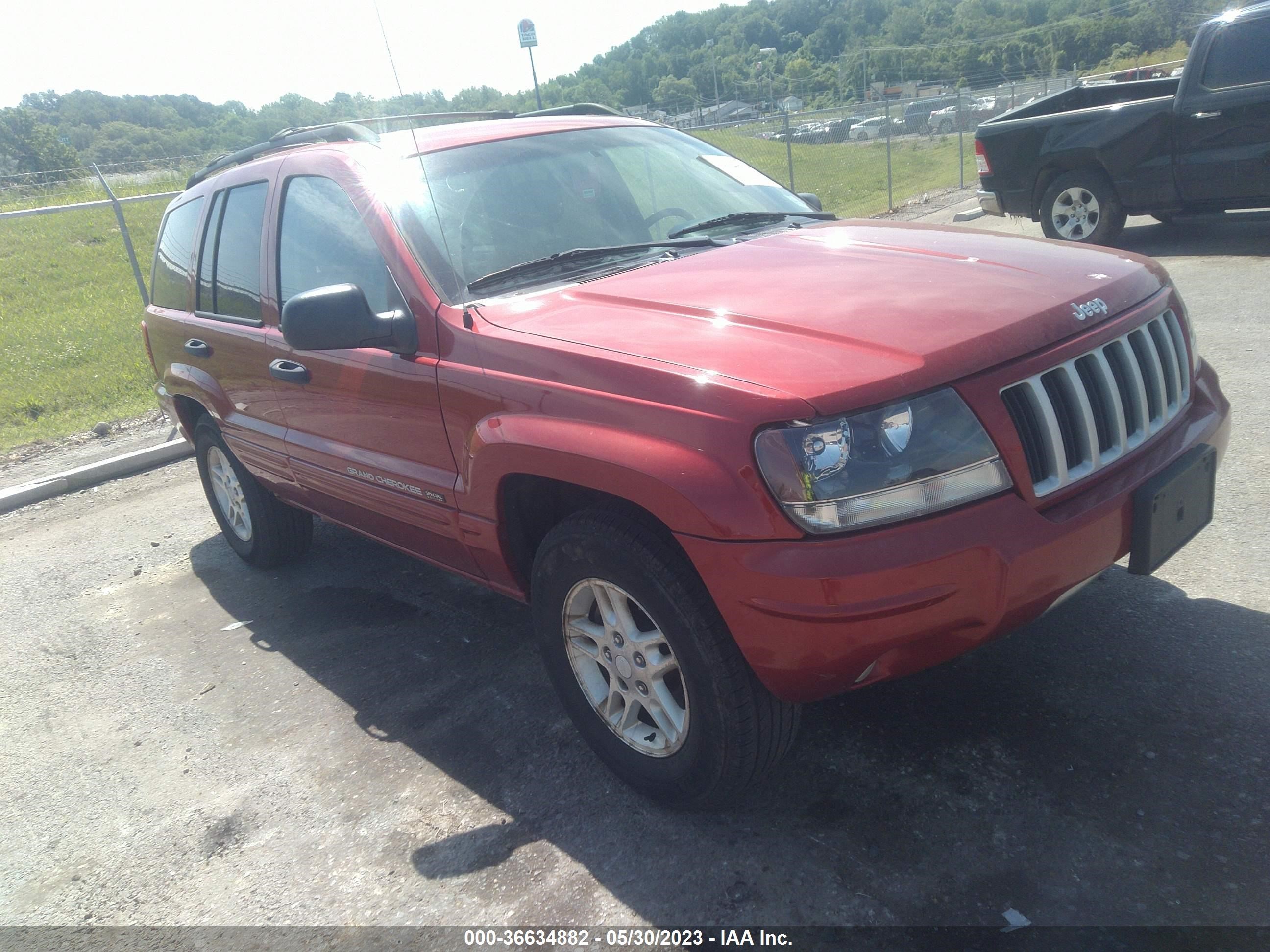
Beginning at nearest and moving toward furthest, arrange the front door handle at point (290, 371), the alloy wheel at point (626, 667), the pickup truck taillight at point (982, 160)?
the alloy wheel at point (626, 667), the front door handle at point (290, 371), the pickup truck taillight at point (982, 160)

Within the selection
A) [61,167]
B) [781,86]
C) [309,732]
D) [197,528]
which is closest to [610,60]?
[61,167]

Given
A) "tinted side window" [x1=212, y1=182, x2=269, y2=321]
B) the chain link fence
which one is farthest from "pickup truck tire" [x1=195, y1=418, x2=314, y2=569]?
the chain link fence

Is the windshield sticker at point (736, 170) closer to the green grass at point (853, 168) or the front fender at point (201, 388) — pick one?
the front fender at point (201, 388)

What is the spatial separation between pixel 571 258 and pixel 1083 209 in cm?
786

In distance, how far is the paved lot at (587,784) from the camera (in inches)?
96.0

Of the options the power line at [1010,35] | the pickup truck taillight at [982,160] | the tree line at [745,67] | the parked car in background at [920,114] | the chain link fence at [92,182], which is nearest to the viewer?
the tree line at [745,67]

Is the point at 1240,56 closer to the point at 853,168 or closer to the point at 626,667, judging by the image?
the point at 626,667

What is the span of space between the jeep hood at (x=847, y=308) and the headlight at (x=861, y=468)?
6 cm

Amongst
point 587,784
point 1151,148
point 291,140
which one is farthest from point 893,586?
point 1151,148

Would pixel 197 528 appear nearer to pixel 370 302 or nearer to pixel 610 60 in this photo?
pixel 370 302

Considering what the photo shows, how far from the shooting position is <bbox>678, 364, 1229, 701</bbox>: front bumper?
2195 mm

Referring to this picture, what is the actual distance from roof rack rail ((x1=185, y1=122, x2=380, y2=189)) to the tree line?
9 cm

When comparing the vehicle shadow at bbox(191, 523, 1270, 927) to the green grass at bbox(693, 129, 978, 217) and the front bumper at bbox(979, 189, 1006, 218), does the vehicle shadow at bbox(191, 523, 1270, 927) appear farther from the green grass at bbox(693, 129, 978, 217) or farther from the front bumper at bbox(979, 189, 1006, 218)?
the green grass at bbox(693, 129, 978, 217)

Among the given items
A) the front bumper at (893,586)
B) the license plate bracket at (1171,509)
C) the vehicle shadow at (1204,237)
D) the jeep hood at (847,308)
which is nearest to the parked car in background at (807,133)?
the vehicle shadow at (1204,237)
